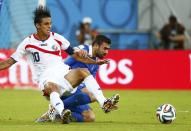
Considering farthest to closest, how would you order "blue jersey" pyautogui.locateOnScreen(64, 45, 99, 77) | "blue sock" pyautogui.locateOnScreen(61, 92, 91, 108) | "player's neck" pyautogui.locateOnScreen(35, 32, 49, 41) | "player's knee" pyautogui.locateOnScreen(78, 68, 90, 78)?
"blue jersey" pyautogui.locateOnScreen(64, 45, 99, 77) < "blue sock" pyautogui.locateOnScreen(61, 92, 91, 108) < "player's neck" pyautogui.locateOnScreen(35, 32, 49, 41) < "player's knee" pyautogui.locateOnScreen(78, 68, 90, 78)

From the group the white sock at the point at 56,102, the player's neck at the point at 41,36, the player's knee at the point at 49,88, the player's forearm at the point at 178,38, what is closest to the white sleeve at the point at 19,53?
the player's neck at the point at 41,36

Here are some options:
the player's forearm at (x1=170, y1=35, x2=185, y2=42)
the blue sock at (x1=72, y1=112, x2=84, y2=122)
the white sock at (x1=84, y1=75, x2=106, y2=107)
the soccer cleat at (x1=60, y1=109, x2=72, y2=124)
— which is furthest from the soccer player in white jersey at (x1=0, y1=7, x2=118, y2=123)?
the player's forearm at (x1=170, y1=35, x2=185, y2=42)

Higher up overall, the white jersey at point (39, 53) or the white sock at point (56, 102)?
the white jersey at point (39, 53)

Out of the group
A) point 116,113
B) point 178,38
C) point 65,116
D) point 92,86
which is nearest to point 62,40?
point 92,86

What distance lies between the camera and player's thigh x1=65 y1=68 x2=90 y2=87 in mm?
11555

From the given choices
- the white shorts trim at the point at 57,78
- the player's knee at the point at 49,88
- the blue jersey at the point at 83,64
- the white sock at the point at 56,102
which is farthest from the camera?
the blue jersey at the point at 83,64

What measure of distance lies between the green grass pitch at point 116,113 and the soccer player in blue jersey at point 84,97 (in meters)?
0.26

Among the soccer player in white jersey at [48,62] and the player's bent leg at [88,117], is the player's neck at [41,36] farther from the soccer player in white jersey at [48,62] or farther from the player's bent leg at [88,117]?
the player's bent leg at [88,117]

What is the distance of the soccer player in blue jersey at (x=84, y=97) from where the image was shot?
39.0 feet

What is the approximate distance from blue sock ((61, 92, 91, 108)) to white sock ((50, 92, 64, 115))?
2.72 ft

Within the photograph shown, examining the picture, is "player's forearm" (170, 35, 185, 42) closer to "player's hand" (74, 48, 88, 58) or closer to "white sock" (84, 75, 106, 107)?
"player's hand" (74, 48, 88, 58)

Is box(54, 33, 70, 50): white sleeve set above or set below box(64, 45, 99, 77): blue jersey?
above

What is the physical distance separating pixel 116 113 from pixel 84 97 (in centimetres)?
241

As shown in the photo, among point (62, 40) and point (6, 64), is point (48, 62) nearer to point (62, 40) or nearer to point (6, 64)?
point (62, 40)
